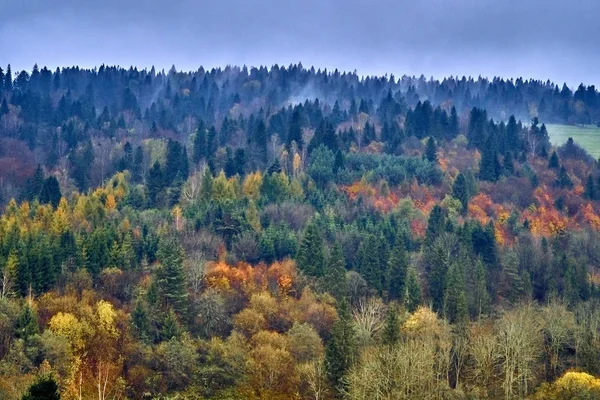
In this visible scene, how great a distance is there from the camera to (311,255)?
74438mm

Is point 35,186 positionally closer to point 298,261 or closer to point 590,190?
point 298,261

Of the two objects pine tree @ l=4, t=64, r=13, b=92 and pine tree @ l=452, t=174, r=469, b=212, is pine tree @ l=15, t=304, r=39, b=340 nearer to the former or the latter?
pine tree @ l=452, t=174, r=469, b=212

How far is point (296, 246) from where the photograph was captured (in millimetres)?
79688

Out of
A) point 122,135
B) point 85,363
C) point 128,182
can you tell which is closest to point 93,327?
point 85,363

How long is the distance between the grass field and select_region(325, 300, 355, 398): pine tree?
97822mm

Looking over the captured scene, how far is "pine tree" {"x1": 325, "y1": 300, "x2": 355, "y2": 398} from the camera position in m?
54.1

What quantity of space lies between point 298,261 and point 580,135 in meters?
108

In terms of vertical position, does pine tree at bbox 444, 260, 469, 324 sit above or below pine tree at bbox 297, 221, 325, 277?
below

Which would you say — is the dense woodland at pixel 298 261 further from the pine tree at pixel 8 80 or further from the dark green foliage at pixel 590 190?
the pine tree at pixel 8 80

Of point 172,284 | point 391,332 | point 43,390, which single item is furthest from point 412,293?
point 43,390

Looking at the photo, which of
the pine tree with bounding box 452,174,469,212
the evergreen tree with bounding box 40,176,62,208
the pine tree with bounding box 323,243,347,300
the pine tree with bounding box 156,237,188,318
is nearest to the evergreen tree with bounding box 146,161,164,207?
the evergreen tree with bounding box 40,176,62,208

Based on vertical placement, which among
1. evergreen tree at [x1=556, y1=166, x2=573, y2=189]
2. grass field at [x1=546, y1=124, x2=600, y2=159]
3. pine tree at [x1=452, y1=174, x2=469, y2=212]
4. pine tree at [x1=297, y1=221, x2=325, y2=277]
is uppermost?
grass field at [x1=546, y1=124, x2=600, y2=159]

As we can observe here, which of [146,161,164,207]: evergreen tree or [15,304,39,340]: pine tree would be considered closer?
[15,304,39,340]: pine tree

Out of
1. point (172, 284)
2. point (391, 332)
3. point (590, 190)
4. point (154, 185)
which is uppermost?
point (590, 190)
